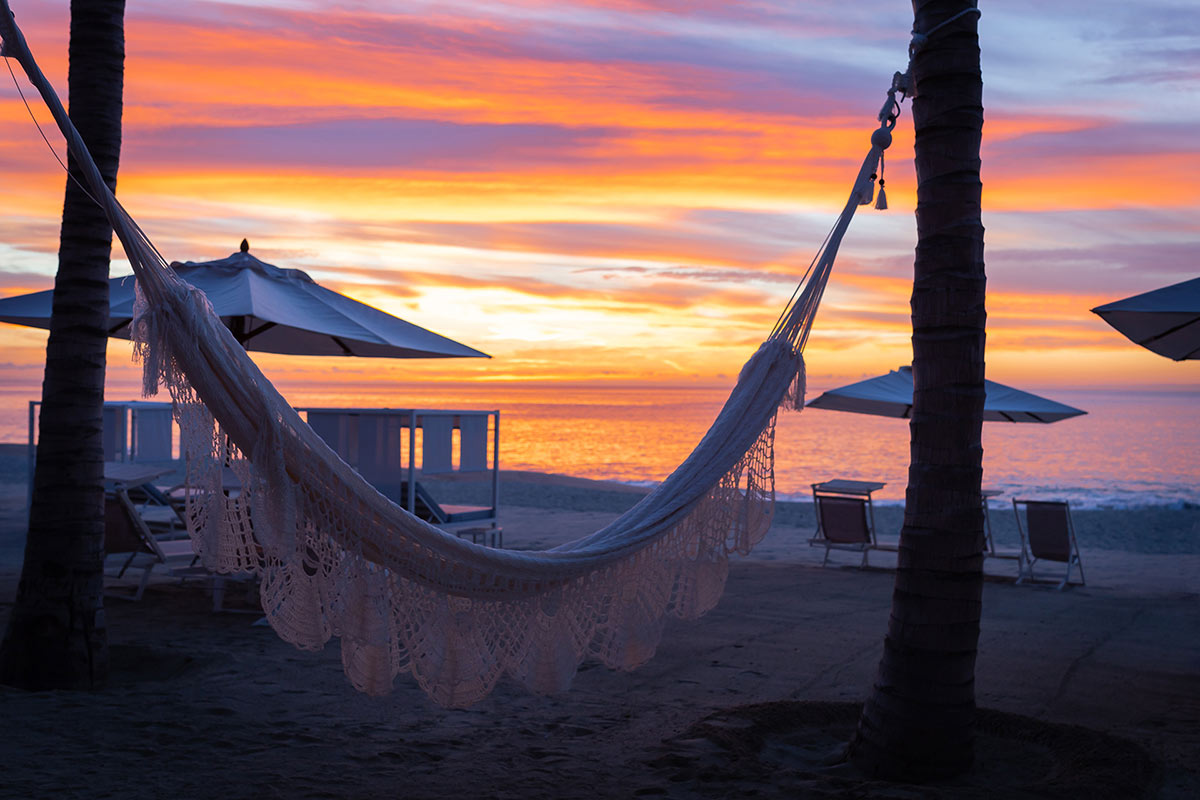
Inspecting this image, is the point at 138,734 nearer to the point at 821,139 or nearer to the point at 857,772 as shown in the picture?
the point at 857,772

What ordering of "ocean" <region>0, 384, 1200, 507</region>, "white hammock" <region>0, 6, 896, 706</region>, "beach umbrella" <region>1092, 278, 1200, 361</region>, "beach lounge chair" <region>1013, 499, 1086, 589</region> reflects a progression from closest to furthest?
"white hammock" <region>0, 6, 896, 706</region>, "beach umbrella" <region>1092, 278, 1200, 361</region>, "beach lounge chair" <region>1013, 499, 1086, 589</region>, "ocean" <region>0, 384, 1200, 507</region>

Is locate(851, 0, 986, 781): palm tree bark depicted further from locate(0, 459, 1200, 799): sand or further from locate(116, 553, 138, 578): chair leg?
locate(116, 553, 138, 578): chair leg

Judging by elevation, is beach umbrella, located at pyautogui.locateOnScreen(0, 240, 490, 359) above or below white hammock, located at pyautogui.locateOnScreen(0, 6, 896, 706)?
above

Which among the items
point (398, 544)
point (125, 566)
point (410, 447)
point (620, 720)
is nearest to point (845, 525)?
point (410, 447)

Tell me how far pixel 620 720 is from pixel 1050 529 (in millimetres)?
4434

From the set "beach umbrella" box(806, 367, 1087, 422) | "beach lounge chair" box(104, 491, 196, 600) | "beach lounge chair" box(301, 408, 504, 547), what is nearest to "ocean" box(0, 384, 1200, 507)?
"beach umbrella" box(806, 367, 1087, 422)

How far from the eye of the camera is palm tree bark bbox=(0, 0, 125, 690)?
10.9 ft

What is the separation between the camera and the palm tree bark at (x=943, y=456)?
8.46 ft

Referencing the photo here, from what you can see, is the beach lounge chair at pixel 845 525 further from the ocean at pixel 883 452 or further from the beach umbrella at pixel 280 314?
the ocean at pixel 883 452

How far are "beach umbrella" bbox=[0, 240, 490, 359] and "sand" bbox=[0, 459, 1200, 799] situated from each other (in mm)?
1468

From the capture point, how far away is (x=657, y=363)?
86562mm

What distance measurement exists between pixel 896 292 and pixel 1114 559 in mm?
8431

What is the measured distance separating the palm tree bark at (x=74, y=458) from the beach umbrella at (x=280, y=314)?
1073 mm

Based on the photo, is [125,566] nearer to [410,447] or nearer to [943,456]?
[410,447]
